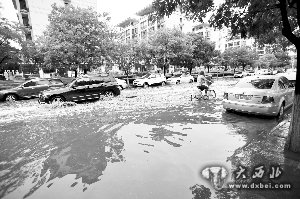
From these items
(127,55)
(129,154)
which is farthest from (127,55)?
(129,154)

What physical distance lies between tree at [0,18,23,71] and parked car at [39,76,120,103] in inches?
351

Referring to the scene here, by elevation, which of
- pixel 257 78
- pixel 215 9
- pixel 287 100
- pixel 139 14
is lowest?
pixel 287 100

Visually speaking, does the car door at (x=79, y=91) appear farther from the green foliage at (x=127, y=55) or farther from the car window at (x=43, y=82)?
the green foliage at (x=127, y=55)

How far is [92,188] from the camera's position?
3.96 m

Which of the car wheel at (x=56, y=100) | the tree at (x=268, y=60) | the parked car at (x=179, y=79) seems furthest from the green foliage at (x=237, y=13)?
the tree at (x=268, y=60)

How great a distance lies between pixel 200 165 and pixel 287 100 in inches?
243

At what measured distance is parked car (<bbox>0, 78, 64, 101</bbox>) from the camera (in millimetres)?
16250

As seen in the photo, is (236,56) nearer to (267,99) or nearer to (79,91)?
(79,91)

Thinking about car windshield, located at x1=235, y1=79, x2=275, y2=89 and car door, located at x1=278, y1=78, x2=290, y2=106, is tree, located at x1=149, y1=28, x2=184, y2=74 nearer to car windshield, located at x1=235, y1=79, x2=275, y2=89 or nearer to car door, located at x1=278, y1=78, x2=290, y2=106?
car windshield, located at x1=235, y1=79, x2=275, y2=89

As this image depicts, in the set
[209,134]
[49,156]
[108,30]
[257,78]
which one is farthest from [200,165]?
[108,30]

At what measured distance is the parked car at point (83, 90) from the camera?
13.1 metres

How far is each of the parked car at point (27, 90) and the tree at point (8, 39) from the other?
5.08 meters

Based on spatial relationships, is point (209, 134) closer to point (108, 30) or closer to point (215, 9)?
point (215, 9)

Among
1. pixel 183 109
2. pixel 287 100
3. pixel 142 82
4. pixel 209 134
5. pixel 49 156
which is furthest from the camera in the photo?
pixel 142 82
